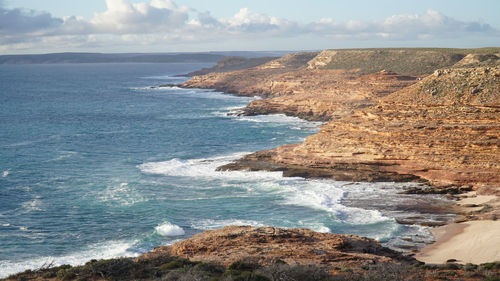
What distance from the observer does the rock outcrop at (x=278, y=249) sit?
79.9ft

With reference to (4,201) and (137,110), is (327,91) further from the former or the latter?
(4,201)

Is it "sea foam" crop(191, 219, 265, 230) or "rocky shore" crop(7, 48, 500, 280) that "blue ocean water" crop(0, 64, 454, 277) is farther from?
"rocky shore" crop(7, 48, 500, 280)

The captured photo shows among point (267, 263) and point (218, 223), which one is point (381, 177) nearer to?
point (218, 223)

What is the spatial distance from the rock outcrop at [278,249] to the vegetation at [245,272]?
1111 mm

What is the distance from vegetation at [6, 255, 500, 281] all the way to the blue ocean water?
7.34m

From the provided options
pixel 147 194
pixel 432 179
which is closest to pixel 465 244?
pixel 432 179

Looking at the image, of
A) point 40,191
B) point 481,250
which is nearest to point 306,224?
point 481,250

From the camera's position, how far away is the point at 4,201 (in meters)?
41.0

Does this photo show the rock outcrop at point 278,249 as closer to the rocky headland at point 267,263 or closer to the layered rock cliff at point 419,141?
the rocky headland at point 267,263

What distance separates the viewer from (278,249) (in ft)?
84.5

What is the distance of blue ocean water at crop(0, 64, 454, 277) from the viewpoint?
33.0m

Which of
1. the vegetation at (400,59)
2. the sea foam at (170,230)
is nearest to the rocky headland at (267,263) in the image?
the sea foam at (170,230)

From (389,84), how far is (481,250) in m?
55.9

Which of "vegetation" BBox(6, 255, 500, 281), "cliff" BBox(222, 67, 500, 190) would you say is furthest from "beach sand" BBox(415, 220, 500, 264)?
"cliff" BBox(222, 67, 500, 190)
